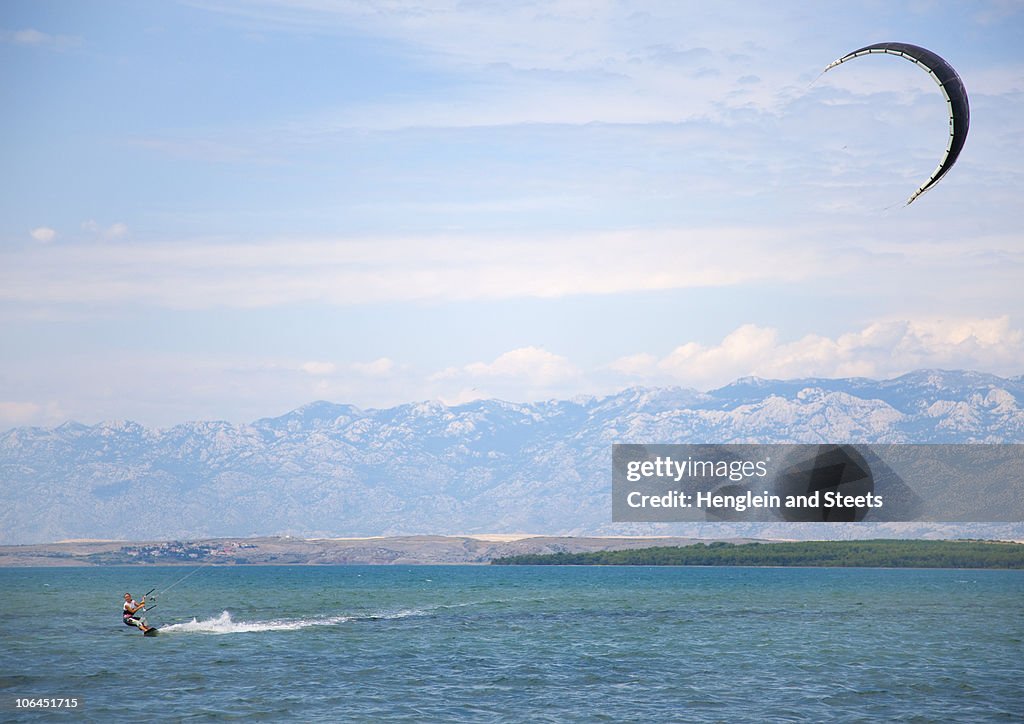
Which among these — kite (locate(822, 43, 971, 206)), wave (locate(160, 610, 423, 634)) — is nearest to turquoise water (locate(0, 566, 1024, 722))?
wave (locate(160, 610, 423, 634))

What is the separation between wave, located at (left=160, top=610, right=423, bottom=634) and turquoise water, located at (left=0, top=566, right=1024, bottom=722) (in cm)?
25

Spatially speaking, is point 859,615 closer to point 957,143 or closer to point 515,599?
point 515,599

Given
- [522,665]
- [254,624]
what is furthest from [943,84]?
[254,624]

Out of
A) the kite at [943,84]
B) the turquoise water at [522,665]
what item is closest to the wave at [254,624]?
the turquoise water at [522,665]

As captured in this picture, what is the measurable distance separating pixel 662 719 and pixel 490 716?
579 centimetres

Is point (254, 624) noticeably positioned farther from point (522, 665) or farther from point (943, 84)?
point (943, 84)

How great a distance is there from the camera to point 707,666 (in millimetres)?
52594

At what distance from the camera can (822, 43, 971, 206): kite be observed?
37.6 meters

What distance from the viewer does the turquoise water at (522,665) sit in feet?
135

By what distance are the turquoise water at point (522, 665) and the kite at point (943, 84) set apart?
18733 millimetres

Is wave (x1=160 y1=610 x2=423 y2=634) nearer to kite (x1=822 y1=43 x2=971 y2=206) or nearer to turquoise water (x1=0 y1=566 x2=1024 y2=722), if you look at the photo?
turquoise water (x1=0 y1=566 x2=1024 y2=722)

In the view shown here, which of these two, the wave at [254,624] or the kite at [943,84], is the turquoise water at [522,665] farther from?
the kite at [943,84]

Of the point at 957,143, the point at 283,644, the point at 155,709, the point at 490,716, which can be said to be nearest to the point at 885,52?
the point at 957,143

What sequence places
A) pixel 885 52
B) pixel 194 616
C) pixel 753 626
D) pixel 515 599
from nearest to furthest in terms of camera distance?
pixel 885 52, pixel 753 626, pixel 194 616, pixel 515 599
